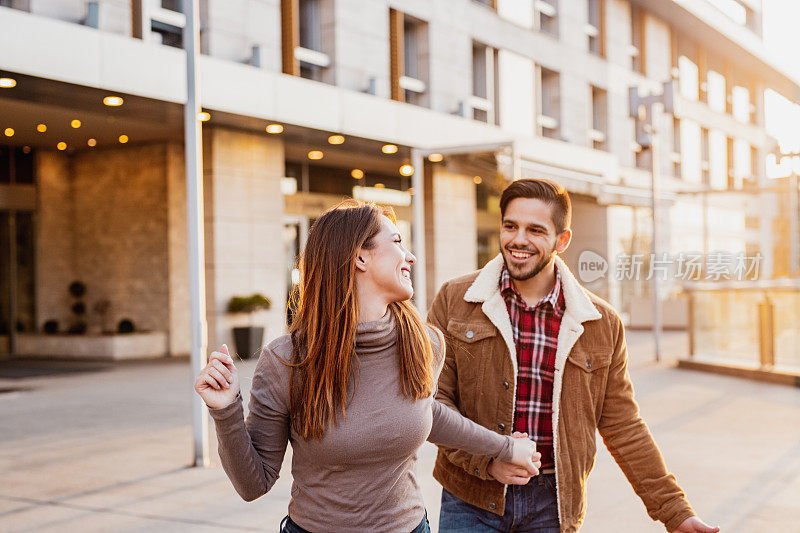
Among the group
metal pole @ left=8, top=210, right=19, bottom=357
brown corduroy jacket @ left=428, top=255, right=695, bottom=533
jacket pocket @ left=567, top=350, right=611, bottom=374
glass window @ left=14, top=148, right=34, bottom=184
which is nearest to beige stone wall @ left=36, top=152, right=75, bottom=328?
glass window @ left=14, top=148, right=34, bottom=184

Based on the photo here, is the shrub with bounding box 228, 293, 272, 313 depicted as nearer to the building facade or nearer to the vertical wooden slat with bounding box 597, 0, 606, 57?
the building facade

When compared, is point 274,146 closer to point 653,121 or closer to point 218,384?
point 653,121

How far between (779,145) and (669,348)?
465 cm

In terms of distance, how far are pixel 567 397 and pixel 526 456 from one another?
382mm

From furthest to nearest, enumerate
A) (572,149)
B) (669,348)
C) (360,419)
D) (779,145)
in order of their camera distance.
A: 1. (572,149)
2. (669,348)
3. (779,145)
4. (360,419)

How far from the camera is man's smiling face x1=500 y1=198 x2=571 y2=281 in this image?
311 cm

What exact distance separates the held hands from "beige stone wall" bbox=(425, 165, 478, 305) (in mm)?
18231

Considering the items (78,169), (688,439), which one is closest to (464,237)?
(78,169)

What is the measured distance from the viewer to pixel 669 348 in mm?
19375

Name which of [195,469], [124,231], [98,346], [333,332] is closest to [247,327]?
[98,346]

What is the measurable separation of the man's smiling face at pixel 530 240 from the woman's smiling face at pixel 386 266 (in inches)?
29.1

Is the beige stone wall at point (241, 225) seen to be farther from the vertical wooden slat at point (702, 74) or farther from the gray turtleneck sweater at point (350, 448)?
the vertical wooden slat at point (702, 74)

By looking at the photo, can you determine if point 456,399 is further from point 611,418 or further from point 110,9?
point 110,9

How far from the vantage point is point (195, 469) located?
24.7 ft
